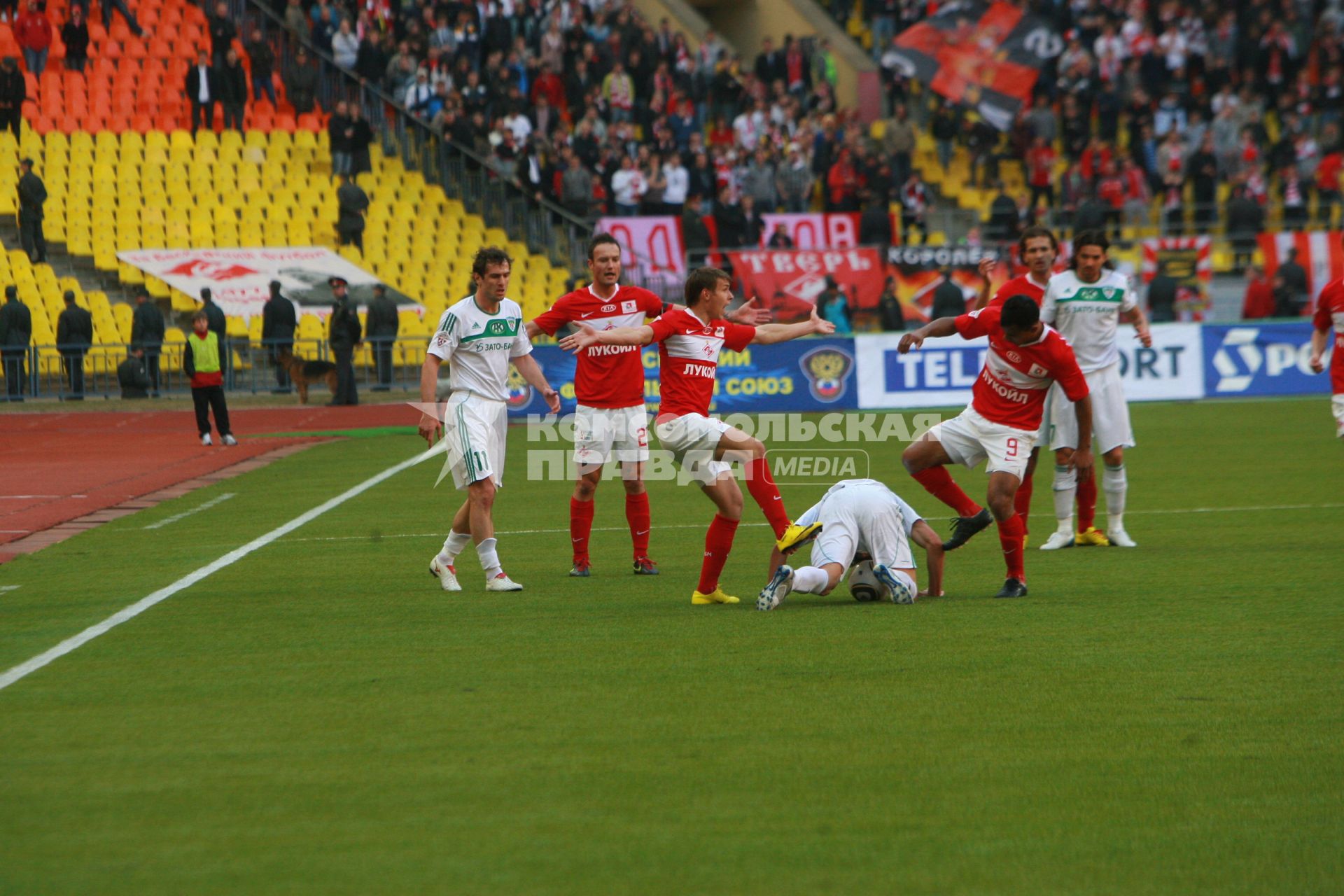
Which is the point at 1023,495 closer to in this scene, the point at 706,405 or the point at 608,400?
the point at 706,405

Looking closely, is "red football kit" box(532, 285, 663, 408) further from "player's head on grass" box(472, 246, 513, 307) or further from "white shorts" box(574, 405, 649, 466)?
"player's head on grass" box(472, 246, 513, 307)

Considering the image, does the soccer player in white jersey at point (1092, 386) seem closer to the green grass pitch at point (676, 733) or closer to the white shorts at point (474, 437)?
the green grass pitch at point (676, 733)

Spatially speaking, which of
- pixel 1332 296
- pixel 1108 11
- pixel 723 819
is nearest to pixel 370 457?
pixel 1332 296

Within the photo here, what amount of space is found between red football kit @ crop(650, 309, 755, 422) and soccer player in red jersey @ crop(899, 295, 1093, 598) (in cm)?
121

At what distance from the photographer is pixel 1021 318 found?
841 centimetres

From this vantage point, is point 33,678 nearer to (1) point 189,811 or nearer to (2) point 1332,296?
(1) point 189,811

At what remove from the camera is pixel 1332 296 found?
456 inches

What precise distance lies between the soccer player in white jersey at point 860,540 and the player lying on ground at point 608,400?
6.00ft

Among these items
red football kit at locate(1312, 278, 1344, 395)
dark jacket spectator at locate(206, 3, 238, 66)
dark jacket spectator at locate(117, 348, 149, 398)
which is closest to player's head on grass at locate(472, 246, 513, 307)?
red football kit at locate(1312, 278, 1344, 395)

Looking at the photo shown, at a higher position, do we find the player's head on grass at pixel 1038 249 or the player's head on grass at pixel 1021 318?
the player's head on grass at pixel 1038 249

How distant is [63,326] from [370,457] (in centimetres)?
1057

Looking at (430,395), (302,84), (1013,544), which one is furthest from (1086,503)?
(302,84)

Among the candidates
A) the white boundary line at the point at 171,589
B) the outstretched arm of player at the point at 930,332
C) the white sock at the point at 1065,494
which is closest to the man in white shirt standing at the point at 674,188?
the white boundary line at the point at 171,589

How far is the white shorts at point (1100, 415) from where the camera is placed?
10.7 metres
